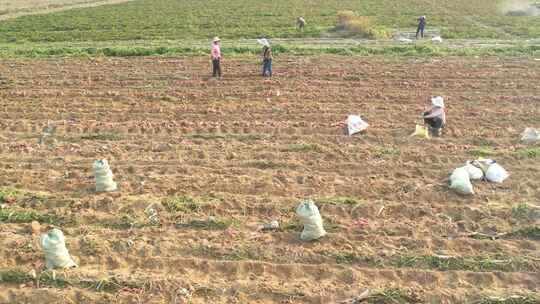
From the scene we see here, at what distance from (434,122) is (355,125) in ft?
4.87

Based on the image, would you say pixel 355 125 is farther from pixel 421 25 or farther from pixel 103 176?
pixel 421 25

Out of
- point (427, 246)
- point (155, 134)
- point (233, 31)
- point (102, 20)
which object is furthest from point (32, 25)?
point (427, 246)

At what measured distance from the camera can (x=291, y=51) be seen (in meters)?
17.1

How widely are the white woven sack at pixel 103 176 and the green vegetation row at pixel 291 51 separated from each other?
32.2 ft

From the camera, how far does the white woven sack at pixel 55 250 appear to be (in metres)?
5.81

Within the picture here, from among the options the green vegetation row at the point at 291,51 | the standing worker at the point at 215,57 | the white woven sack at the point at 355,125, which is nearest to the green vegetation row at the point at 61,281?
the white woven sack at the point at 355,125

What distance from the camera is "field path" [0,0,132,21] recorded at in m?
31.2

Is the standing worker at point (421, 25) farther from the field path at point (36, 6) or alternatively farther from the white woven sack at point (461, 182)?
the field path at point (36, 6)

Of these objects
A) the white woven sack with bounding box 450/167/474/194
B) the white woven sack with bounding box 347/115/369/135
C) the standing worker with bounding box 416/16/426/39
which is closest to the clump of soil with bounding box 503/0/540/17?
the standing worker with bounding box 416/16/426/39

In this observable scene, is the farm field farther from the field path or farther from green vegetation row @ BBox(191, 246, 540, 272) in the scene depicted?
the field path

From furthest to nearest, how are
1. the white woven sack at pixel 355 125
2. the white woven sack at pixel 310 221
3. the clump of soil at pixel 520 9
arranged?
the clump of soil at pixel 520 9 < the white woven sack at pixel 355 125 < the white woven sack at pixel 310 221

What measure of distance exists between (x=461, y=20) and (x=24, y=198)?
22.3 meters

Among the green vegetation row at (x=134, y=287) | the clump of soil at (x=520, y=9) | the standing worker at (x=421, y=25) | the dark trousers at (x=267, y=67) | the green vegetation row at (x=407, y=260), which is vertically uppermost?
the clump of soil at (x=520, y=9)

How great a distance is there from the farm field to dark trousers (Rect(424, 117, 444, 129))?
0.40m
